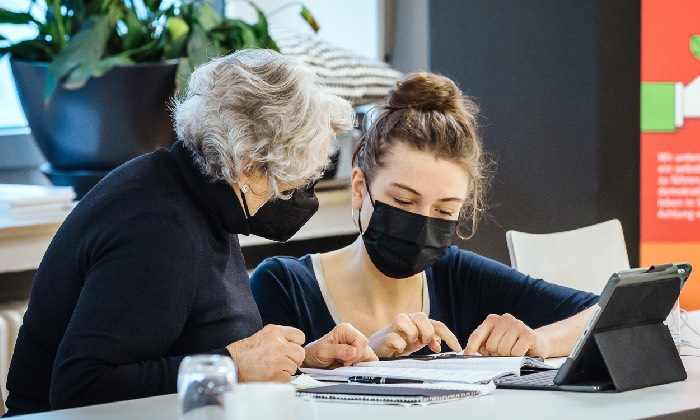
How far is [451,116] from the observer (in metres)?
2.59

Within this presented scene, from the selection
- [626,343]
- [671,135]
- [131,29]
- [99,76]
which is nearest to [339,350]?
[626,343]

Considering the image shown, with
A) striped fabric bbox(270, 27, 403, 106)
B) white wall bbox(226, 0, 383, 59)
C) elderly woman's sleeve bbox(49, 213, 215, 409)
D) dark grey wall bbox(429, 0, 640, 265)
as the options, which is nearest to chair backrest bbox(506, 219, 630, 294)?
dark grey wall bbox(429, 0, 640, 265)

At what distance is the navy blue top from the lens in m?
2.54

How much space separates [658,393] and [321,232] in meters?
2.14

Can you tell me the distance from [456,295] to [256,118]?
89 cm

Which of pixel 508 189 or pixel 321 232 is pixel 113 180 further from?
pixel 508 189

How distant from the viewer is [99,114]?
10.8 ft

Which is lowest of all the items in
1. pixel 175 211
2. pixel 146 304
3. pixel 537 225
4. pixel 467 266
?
pixel 537 225

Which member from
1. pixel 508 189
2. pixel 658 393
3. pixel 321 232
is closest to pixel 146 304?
pixel 658 393

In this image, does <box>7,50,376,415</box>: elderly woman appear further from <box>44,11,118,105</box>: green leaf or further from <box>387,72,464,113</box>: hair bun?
<box>44,11,118,105</box>: green leaf

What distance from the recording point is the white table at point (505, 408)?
171 cm

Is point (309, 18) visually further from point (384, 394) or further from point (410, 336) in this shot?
point (384, 394)

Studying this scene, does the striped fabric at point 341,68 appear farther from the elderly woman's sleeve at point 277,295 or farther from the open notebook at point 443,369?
the open notebook at point 443,369

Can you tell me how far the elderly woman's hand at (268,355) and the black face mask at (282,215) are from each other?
0.97ft
